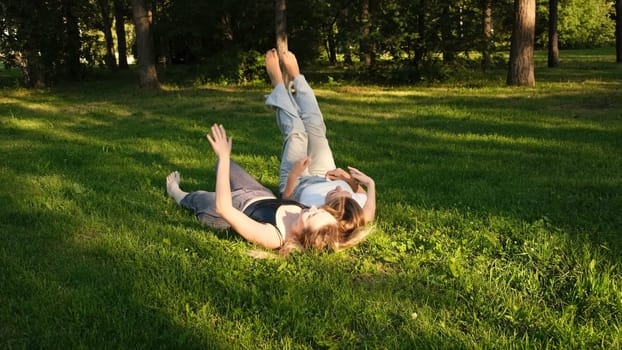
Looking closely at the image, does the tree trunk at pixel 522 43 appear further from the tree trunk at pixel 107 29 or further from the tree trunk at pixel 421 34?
the tree trunk at pixel 107 29

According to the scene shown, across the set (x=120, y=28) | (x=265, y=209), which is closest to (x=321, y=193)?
(x=265, y=209)

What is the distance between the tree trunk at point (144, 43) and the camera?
1708cm

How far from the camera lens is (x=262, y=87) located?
1789cm

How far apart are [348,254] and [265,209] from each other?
2.63ft

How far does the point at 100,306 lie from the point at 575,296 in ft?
9.16

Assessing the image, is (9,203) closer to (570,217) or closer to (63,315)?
(63,315)

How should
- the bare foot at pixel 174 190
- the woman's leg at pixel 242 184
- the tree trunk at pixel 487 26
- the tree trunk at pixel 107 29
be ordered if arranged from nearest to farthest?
the woman's leg at pixel 242 184, the bare foot at pixel 174 190, the tree trunk at pixel 487 26, the tree trunk at pixel 107 29

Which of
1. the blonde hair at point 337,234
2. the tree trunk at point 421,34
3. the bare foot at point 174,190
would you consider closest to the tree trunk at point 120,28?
the tree trunk at point 421,34

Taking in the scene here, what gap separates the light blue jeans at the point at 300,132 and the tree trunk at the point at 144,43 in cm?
1340

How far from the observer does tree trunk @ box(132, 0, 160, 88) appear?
1708 cm

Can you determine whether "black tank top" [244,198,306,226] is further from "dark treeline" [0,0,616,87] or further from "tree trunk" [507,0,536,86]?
"dark treeline" [0,0,616,87]

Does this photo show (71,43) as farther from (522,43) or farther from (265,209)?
(265,209)

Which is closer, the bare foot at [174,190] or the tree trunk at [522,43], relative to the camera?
the bare foot at [174,190]

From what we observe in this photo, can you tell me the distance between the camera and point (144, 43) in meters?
17.3
